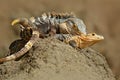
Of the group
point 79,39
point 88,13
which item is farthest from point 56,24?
point 88,13

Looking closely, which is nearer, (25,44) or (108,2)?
(25,44)

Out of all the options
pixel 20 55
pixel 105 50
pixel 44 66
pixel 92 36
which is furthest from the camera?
pixel 105 50

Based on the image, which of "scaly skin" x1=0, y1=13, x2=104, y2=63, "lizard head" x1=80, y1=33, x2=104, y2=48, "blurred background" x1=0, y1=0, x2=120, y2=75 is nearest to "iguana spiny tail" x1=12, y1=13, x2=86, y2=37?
"scaly skin" x1=0, y1=13, x2=104, y2=63

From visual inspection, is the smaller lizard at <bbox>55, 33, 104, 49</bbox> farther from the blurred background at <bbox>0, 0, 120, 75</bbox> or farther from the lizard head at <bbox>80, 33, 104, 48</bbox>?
the blurred background at <bbox>0, 0, 120, 75</bbox>

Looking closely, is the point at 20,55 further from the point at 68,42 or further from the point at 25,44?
the point at 68,42

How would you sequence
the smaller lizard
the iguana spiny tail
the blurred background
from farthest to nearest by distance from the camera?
the blurred background, the iguana spiny tail, the smaller lizard

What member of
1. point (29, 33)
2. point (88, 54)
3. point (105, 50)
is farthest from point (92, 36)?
point (105, 50)
